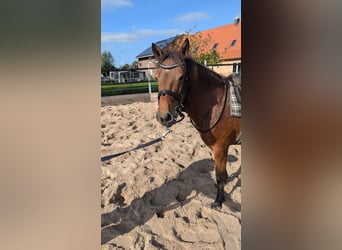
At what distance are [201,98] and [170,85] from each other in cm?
34

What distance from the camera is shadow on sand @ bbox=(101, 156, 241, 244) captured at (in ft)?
7.68

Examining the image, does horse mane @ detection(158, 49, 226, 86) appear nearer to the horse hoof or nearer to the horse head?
the horse head

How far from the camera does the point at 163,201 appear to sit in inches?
110

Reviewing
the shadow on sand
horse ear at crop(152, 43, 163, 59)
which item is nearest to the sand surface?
the shadow on sand

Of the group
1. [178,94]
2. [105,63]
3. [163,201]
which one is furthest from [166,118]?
[105,63]
